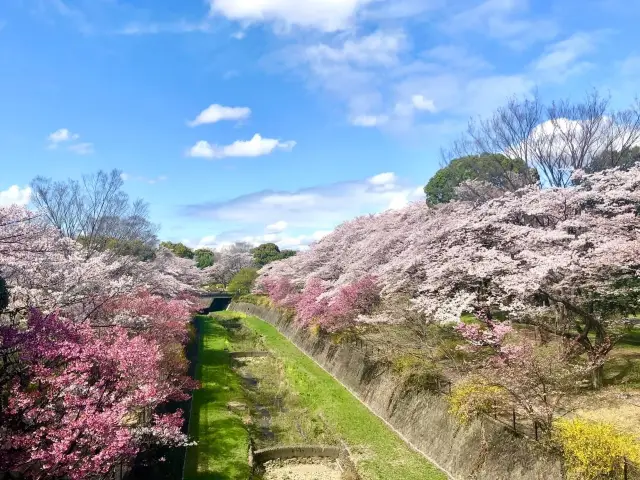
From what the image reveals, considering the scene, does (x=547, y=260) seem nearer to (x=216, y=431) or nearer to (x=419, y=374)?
(x=419, y=374)

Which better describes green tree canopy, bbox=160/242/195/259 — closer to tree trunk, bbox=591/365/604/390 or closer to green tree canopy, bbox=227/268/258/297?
green tree canopy, bbox=227/268/258/297

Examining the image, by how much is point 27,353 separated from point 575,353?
747 inches

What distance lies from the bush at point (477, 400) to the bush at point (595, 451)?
3.62 meters

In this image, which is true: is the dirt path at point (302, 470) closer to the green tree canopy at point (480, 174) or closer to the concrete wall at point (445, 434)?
the concrete wall at point (445, 434)

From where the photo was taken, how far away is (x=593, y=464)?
10445 millimetres

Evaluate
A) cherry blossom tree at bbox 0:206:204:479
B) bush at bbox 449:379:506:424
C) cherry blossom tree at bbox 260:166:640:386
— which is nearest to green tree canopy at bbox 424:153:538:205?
cherry blossom tree at bbox 260:166:640:386

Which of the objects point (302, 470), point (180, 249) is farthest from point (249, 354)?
point (180, 249)

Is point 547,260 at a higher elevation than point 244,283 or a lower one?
lower

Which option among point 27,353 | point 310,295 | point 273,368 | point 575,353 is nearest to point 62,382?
point 27,353

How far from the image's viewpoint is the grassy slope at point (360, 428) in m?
16.2

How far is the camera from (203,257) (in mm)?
113875

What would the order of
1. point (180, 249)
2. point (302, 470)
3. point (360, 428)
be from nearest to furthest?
point (302, 470) → point (360, 428) → point (180, 249)

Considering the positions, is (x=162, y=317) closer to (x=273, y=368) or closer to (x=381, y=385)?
(x=273, y=368)

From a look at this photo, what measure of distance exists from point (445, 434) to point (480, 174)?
17.8 metres
